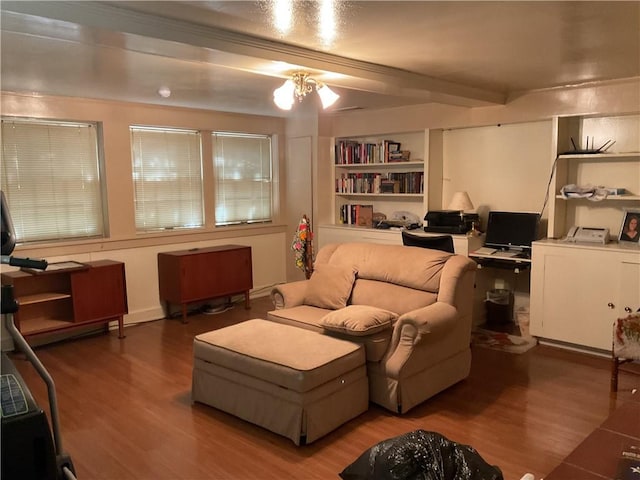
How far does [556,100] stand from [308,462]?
367cm

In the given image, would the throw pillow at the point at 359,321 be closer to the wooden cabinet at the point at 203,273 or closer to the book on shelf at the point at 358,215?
the wooden cabinet at the point at 203,273

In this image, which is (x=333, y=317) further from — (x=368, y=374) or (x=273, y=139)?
(x=273, y=139)

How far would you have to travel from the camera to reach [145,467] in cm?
264

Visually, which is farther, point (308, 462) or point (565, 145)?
point (565, 145)

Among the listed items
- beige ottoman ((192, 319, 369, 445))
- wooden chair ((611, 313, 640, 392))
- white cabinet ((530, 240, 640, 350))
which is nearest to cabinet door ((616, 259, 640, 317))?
white cabinet ((530, 240, 640, 350))

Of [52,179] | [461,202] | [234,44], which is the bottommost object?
[461,202]

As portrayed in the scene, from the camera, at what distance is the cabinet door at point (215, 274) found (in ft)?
17.1

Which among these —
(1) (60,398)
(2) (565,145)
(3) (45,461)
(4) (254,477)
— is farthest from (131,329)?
(2) (565,145)

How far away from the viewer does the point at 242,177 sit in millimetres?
6340

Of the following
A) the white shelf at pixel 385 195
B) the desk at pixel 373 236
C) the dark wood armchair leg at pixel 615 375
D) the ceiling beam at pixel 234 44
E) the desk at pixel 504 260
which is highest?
the ceiling beam at pixel 234 44

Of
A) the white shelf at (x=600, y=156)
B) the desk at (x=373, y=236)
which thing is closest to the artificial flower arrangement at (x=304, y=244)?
the desk at (x=373, y=236)

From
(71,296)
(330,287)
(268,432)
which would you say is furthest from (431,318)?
(71,296)

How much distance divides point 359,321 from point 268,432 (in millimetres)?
833

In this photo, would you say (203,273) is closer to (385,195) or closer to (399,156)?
(385,195)
